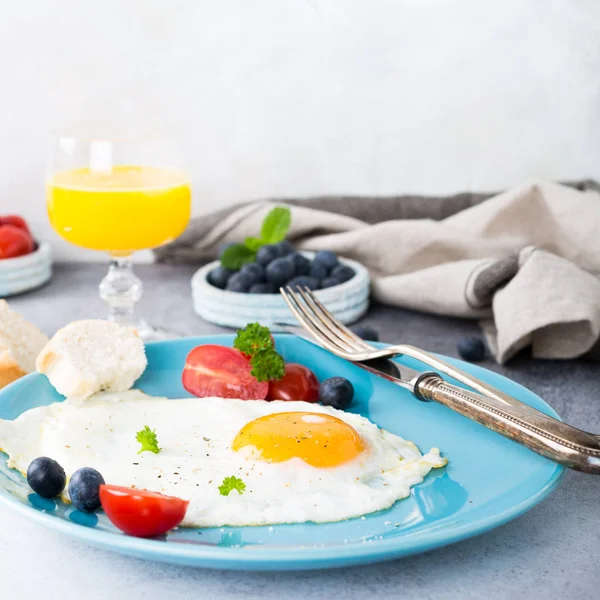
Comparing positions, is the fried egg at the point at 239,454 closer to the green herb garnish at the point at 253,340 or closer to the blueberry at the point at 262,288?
the green herb garnish at the point at 253,340

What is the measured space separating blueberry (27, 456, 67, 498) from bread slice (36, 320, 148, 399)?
380 millimetres

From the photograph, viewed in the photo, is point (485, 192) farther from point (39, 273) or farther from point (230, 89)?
point (39, 273)

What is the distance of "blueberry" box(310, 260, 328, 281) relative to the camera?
2539 mm

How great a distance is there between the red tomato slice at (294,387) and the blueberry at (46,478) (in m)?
0.58

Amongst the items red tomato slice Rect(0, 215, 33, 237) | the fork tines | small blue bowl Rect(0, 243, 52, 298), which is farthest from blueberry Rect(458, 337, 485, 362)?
red tomato slice Rect(0, 215, 33, 237)

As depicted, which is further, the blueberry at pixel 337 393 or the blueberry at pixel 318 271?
the blueberry at pixel 318 271

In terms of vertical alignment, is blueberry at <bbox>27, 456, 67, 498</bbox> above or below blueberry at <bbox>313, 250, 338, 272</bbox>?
above

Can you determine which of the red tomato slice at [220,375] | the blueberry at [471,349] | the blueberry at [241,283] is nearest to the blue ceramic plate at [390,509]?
the red tomato slice at [220,375]

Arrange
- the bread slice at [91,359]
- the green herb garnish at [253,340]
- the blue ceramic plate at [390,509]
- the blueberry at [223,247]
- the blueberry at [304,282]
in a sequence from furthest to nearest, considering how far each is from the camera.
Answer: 1. the blueberry at [223,247]
2. the blueberry at [304,282]
3. the green herb garnish at [253,340]
4. the bread slice at [91,359]
5. the blue ceramic plate at [390,509]

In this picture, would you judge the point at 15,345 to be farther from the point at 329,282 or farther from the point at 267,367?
the point at 329,282

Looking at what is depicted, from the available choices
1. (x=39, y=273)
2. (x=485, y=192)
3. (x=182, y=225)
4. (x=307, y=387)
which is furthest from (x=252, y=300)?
(x=485, y=192)

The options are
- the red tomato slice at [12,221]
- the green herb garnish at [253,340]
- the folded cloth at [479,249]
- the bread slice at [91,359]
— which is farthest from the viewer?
the red tomato slice at [12,221]

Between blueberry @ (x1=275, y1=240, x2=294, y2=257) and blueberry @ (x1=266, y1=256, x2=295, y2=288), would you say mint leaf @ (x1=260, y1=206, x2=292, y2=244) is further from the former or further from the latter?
blueberry @ (x1=266, y1=256, x2=295, y2=288)

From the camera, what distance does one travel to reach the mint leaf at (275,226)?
2661 millimetres
